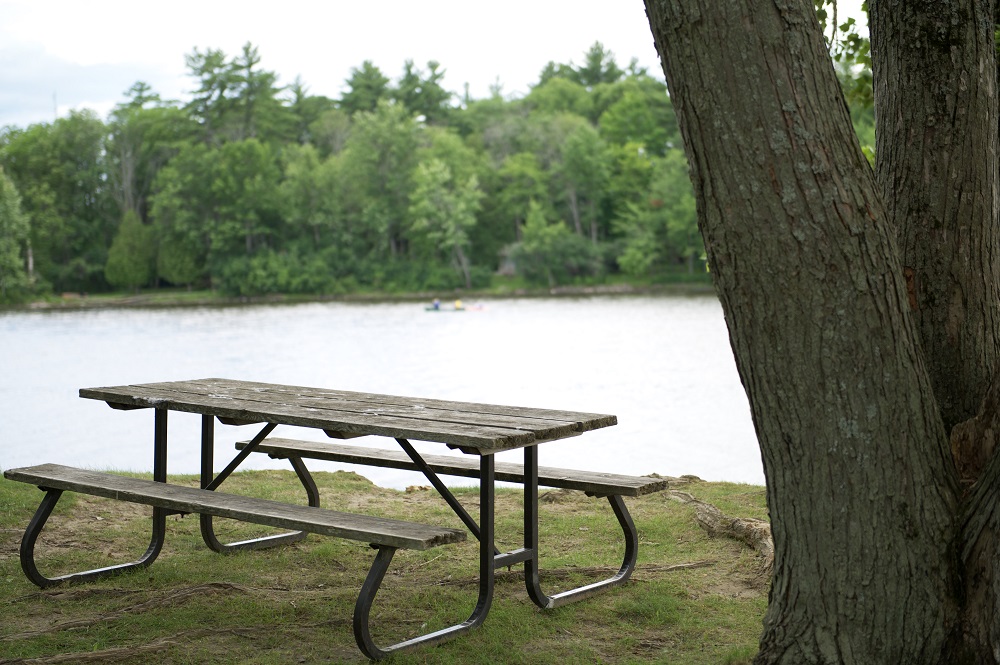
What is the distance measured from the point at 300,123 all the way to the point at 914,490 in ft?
224

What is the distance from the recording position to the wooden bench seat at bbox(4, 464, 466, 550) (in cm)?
352

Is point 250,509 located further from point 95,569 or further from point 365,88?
point 365,88

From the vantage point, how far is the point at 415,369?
2442 cm

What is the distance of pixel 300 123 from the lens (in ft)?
224

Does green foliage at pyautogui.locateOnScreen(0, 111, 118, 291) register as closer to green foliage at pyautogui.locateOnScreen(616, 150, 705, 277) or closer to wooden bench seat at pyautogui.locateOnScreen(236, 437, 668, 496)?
green foliage at pyautogui.locateOnScreen(616, 150, 705, 277)

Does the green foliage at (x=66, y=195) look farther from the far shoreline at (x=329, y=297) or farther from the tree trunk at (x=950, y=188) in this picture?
the tree trunk at (x=950, y=188)

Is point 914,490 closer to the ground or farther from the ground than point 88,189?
closer to the ground

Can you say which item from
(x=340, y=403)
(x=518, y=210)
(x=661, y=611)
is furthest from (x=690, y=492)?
(x=518, y=210)

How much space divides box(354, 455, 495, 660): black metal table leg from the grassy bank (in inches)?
2.0

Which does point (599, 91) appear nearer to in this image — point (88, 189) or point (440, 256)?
point (440, 256)

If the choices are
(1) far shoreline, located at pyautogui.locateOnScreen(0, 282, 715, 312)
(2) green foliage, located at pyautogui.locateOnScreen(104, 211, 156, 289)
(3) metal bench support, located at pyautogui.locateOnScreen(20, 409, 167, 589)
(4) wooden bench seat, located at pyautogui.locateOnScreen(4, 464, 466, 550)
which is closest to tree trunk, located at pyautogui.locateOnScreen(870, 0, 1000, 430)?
(4) wooden bench seat, located at pyautogui.locateOnScreen(4, 464, 466, 550)

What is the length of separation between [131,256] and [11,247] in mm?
6994

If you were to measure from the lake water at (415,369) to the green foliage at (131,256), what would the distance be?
1062 centimetres

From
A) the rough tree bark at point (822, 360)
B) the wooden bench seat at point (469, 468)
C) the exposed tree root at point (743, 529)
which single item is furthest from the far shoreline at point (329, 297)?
the rough tree bark at point (822, 360)
